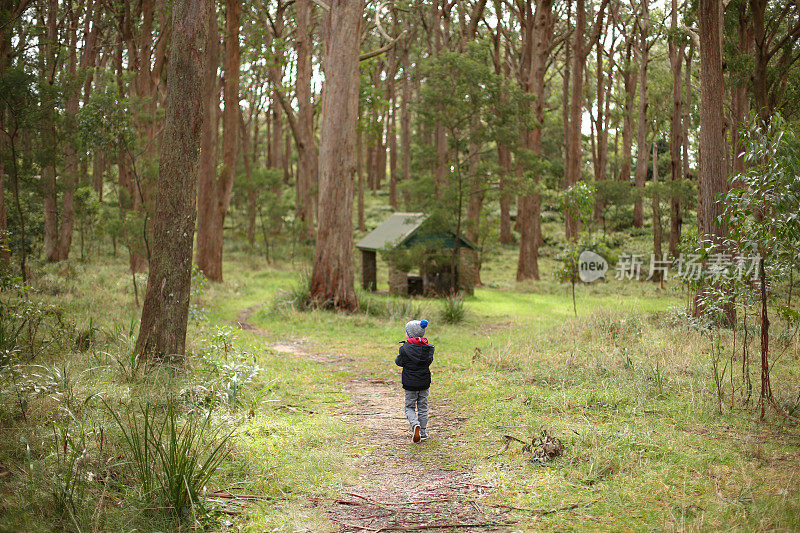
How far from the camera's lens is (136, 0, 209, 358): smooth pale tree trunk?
26.8 feet

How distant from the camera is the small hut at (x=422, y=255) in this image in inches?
782

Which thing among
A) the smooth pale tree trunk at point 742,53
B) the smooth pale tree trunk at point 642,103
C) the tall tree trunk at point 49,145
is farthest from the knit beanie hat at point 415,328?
the smooth pale tree trunk at point 642,103

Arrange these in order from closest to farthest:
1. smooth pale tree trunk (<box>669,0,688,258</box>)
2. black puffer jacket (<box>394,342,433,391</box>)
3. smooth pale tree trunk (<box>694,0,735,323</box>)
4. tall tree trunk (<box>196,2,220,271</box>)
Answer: black puffer jacket (<box>394,342,433,391</box>) < smooth pale tree trunk (<box>694,0,735,323</box>) < tall tree trunk (<box>196,2,220,271</box>) < smooth pale tree trunk (<box>669,0,688,258</box>)

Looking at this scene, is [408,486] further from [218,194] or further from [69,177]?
[69,177]

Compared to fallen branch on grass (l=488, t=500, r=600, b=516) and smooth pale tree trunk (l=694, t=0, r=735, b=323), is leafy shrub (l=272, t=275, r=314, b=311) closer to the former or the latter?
smooth pale tree trunk (l=694, t=0, r=735, b=323)

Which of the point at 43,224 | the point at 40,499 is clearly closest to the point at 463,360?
the point at 40,499

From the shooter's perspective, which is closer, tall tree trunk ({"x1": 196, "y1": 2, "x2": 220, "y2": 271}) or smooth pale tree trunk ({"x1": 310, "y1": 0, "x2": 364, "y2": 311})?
smooth pale tree trunk ({"x1": 310, "y1": 0, "x2": 364, "y2": 311})

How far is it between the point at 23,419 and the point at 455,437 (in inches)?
154

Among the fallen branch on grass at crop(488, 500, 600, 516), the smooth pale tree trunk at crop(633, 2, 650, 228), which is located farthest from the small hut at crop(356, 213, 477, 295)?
the fallen branch on grass at crop(488, 500, 600, 516)

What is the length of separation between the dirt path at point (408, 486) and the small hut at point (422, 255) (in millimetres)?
12042

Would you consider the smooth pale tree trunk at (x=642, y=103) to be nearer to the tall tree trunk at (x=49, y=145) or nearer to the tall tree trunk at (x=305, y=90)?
the tall tree trunk at (x=305, y=90)

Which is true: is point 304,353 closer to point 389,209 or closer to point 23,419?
point 23,419

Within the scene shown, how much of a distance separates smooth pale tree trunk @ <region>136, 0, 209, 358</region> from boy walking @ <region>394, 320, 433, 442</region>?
10.7 ft

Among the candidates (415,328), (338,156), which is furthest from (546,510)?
(338,156)
